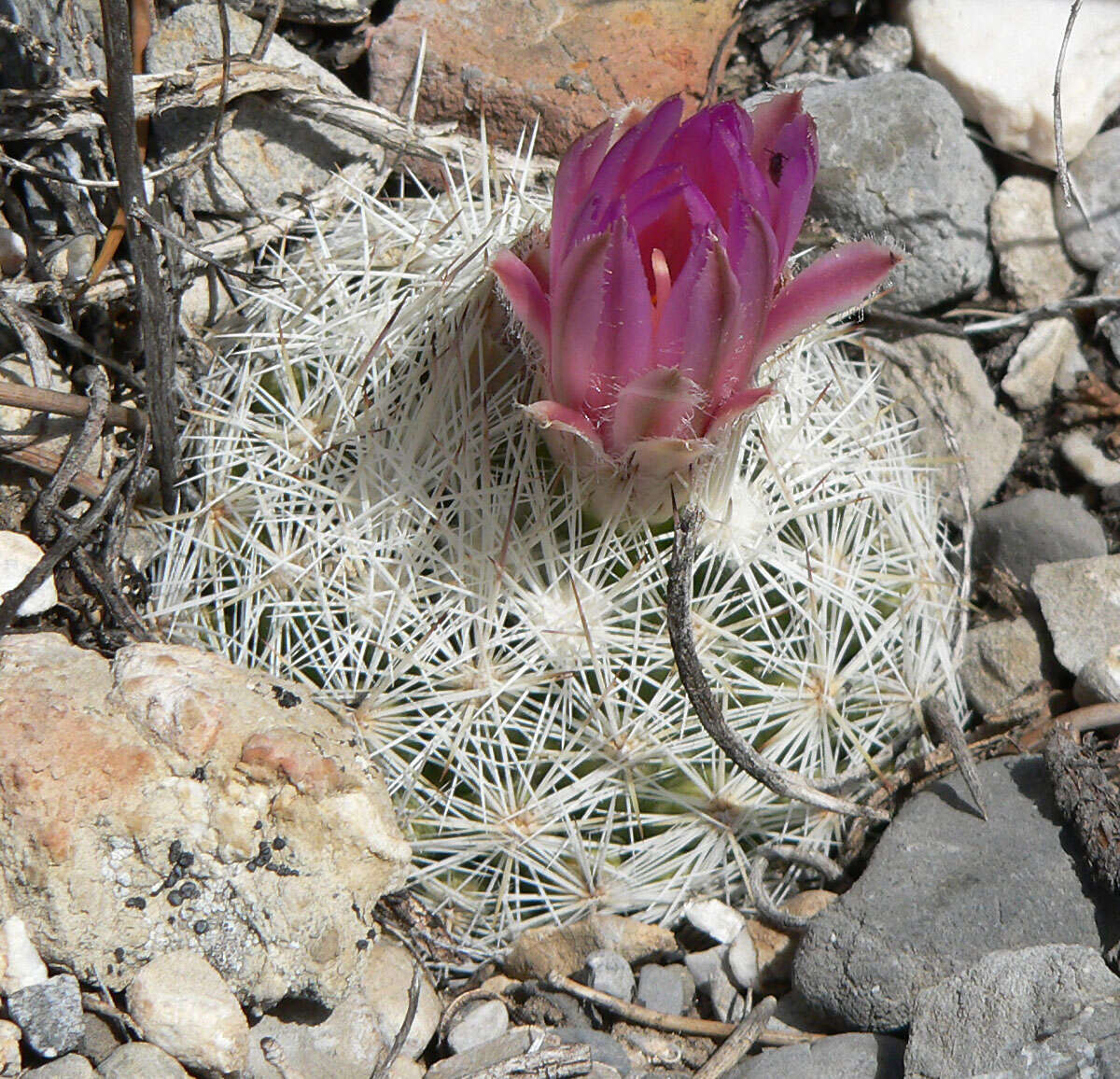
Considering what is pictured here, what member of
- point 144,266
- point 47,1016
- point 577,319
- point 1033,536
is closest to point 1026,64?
point 1033,536

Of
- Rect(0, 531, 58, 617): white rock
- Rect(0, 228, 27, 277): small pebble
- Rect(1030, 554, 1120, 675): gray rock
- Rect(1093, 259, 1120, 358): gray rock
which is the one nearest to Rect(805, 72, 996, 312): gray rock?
Rect(1093, 259, 1120, 358): gray rock

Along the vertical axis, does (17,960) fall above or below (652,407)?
below

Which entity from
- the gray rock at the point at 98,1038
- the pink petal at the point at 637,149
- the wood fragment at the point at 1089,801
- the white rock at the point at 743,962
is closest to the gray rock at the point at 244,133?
the pink petal at the point at 637,149

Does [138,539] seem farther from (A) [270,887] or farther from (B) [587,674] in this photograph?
(B) [587,674]

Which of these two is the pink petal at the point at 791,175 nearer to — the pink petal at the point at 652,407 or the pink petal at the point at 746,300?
the pink petal at the point at 746,300

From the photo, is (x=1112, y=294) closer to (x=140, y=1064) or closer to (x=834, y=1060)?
(x=834, y=1060)

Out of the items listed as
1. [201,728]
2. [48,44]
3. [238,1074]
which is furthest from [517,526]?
[48,44]

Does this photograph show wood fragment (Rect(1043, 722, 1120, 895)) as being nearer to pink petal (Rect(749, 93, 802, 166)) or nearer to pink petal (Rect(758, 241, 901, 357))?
pink petal (Rect(758, 241, 901, 357))
